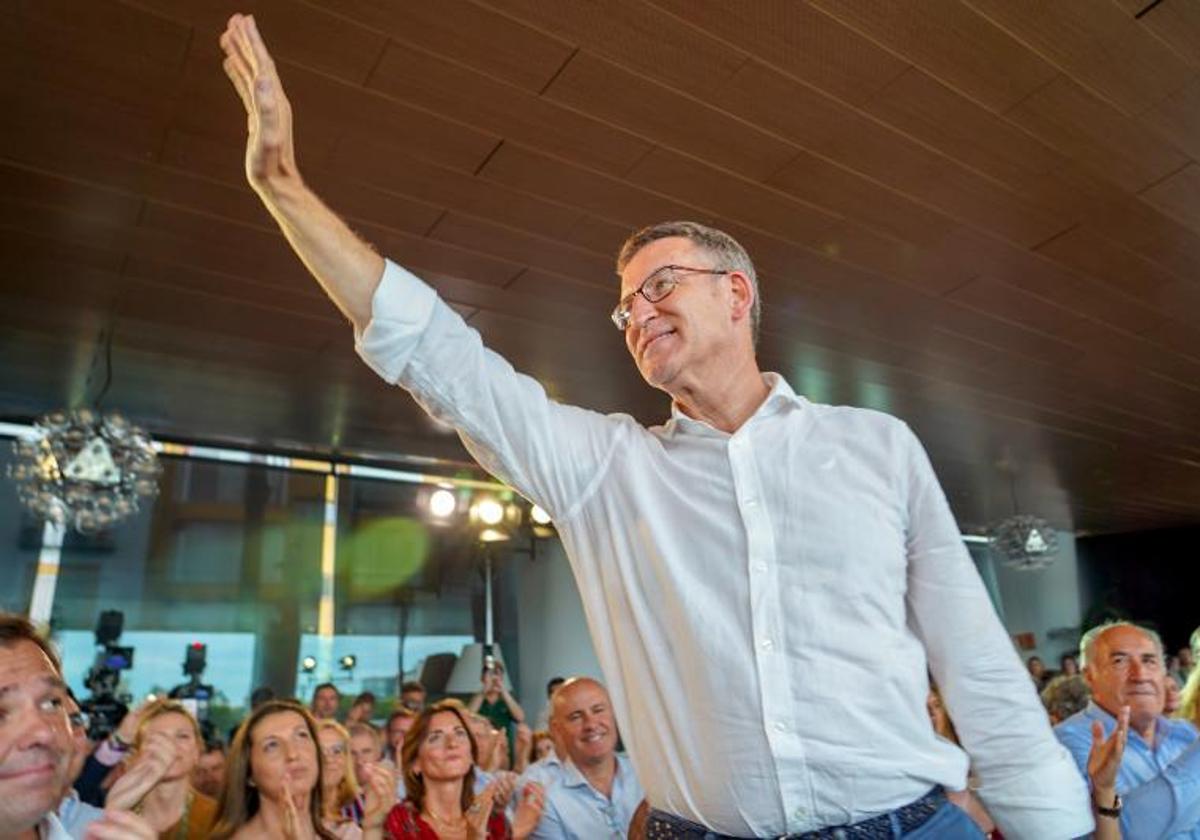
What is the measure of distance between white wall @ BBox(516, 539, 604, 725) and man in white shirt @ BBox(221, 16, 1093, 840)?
668 cm

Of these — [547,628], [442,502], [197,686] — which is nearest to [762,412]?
[442,502]

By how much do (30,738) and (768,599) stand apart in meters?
0.87

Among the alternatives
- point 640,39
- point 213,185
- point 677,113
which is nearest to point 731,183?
point 677,113

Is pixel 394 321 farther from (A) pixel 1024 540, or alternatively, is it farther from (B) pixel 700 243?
(A) pixel 1024 540

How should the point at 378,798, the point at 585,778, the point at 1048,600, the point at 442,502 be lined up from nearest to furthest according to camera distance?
the point at 378,798 → the point at 585,778 → the point at 442,502 → the point at 1048,600

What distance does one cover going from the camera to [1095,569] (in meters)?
10.5

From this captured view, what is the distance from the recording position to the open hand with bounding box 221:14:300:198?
0.79 metres

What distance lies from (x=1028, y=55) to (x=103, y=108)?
2479 millimetres

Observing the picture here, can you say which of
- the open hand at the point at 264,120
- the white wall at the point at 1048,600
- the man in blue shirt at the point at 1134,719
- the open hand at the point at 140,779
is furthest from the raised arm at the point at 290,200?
the white wall at the point at 1048,600

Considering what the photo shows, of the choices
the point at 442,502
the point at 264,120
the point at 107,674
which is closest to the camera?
the point at 264,120

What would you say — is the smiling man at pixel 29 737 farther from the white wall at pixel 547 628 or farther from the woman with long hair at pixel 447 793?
the white wall at pixel 547 628

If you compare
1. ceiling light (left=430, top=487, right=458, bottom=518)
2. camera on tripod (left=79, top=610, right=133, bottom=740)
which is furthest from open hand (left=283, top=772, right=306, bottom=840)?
ceiling light (left=430, top=487, right=458, bottom=518)

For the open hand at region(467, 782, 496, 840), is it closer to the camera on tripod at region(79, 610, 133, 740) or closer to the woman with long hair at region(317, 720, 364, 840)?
the woman with long hair at region(317, 720, 364, 840)

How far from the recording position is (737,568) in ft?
2.98
